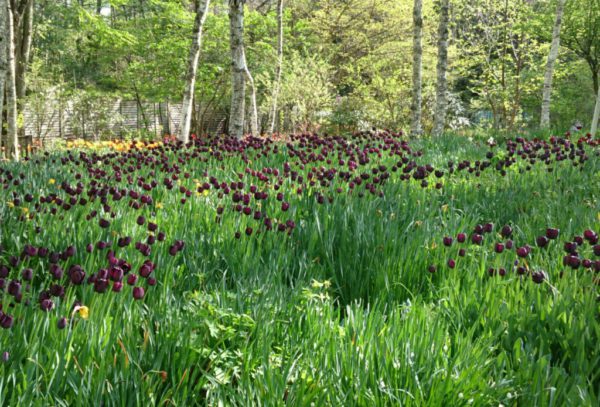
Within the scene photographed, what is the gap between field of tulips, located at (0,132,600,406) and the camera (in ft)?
5.20

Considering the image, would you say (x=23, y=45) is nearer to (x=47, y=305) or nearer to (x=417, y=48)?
(x=417, y=48)

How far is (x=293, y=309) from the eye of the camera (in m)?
2.11

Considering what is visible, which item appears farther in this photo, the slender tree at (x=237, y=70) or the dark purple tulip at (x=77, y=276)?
the slender tree at (x=237, y=70)

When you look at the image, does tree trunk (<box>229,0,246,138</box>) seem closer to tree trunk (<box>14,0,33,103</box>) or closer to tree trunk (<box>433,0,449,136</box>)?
tree trunk (<box>433,0,449,136</box>)

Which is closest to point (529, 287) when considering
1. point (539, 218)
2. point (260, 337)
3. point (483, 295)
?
point (483, 295)

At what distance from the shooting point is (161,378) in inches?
64.4

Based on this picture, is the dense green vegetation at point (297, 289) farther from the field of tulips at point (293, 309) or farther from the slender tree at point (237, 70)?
the slender tree at point (237, 70)

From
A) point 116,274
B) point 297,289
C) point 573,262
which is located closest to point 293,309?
point 297,289

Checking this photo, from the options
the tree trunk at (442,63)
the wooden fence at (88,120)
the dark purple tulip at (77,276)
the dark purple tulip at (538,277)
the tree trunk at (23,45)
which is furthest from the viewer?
the wooden fence at (88,120)

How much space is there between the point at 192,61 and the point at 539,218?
27.3 ft

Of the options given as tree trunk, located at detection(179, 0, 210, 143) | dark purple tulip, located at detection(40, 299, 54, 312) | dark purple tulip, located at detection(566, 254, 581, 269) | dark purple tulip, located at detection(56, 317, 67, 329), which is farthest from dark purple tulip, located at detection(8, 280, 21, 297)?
tree trunk, located at detection(179, 0, 210, 143)

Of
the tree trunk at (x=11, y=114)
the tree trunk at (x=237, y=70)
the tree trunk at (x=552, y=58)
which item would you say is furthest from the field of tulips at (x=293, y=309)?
the tree trunk at (x=552, y=58)

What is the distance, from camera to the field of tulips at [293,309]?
1585 mm

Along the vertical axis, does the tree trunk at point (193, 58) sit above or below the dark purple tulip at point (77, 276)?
above
